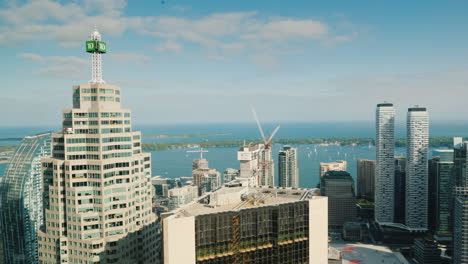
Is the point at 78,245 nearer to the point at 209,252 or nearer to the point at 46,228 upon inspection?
the point at 46,228

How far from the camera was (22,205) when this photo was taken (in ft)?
194

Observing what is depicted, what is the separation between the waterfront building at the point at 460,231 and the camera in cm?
6003

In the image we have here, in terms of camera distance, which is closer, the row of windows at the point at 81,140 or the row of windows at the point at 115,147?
the row of windows at the point at 81,140

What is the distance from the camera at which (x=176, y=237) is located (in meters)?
23.8

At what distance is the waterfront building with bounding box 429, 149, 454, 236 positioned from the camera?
3378 inches

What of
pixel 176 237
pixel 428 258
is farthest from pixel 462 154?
pixel 176 237

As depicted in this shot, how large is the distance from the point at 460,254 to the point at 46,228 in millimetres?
64495

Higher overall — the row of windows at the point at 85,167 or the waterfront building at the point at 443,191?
the row of windows at the point at 85,167

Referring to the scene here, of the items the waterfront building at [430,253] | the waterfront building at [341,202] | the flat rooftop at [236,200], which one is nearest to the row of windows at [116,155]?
the flat rooftop at [236,200]

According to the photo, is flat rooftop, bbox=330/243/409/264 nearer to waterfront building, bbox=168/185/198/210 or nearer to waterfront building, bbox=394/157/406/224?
waterfront building, bbox=394/157/406/224

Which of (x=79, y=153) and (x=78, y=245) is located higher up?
(x=79, y=153)

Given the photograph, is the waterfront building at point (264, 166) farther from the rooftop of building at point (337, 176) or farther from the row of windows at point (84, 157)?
the row of windows at point (84, 157)

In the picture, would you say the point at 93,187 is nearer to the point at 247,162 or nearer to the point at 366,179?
the point at 247,162

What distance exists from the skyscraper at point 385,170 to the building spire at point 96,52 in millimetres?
80141
